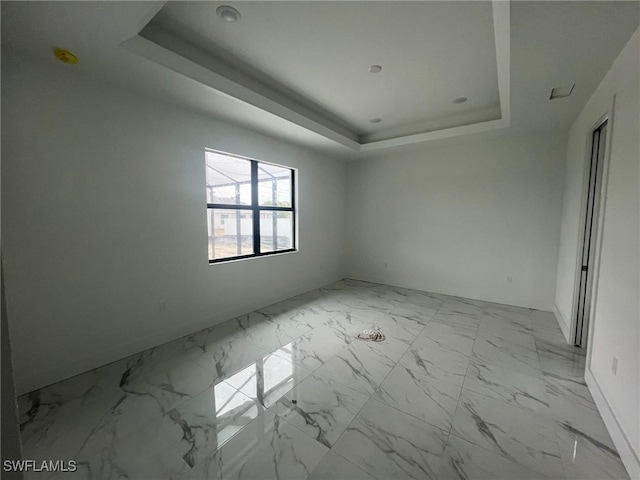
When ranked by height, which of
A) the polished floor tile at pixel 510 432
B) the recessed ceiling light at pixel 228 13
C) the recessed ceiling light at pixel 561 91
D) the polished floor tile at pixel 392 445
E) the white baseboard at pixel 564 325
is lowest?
the polished floor tile at pixel 392 445

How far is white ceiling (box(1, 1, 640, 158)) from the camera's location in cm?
162

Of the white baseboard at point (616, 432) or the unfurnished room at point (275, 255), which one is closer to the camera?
the white baseboard at point (616, 432)

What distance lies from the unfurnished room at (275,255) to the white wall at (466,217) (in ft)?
0.15

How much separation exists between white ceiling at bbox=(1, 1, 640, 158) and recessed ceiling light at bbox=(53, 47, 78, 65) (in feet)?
0.19

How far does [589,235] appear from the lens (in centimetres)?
269

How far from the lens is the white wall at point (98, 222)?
1998mm

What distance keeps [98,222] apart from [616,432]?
13.4 feet

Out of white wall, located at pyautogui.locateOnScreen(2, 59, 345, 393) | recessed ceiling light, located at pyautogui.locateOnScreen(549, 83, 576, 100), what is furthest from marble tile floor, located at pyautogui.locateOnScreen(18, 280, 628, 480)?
recessed ceiling light, located at pyautogui.locateOnScreen(549, 83, 576, 100)

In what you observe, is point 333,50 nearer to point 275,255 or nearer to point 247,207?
point 247,207

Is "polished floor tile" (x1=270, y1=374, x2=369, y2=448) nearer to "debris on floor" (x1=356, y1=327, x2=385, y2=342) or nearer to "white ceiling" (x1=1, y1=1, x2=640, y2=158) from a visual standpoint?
"debris on floor" (x1=356, y1=327, x2=385, y2=342)

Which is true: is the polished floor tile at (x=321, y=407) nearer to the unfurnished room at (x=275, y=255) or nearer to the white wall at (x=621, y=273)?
the unfurnished room at (x=275, y=255)

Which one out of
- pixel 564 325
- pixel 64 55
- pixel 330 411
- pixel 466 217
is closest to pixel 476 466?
pixel 330 411

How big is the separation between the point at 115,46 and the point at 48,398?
2628 mm

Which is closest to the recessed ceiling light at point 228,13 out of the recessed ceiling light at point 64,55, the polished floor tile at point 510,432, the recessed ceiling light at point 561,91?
the recessed ceiling light at point 64,55
